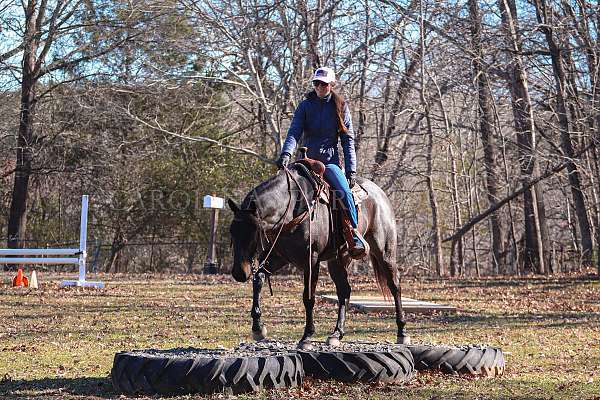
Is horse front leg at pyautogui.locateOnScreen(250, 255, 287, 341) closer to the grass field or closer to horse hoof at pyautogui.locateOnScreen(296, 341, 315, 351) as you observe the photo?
horse hoof at pyautogui.locateOnScreen(296, 341, 315, 351)

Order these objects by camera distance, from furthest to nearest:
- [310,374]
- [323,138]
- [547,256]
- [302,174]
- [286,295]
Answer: [547,256] < [286,295] < [323,138] < [302,174] < [310,374]

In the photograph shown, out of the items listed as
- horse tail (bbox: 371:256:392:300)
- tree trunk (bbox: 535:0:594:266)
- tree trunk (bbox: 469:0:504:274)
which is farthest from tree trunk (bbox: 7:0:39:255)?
horse tail (bbox: 371:256:392:300)

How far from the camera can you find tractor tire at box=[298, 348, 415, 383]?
8016 millimetres

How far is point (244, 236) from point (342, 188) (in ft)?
5.22

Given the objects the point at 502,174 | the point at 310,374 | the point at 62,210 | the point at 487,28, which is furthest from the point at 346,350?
the point at 62,210

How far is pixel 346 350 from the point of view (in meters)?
8.46

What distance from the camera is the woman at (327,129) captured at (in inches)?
361

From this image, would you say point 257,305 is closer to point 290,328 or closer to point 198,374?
point 198,374

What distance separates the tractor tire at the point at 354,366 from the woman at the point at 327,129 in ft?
4.65

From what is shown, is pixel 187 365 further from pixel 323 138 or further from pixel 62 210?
pixel 62 210

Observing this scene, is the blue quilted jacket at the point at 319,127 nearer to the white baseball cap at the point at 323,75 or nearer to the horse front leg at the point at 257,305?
the white baseball cap at the point at 323,75

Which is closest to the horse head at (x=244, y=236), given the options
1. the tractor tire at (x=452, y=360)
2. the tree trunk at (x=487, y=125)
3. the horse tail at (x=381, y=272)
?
the tractor tire at (x=452, y=360)

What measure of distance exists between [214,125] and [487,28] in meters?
13.6

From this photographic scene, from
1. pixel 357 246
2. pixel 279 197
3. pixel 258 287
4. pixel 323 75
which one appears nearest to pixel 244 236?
pixel 279 197
